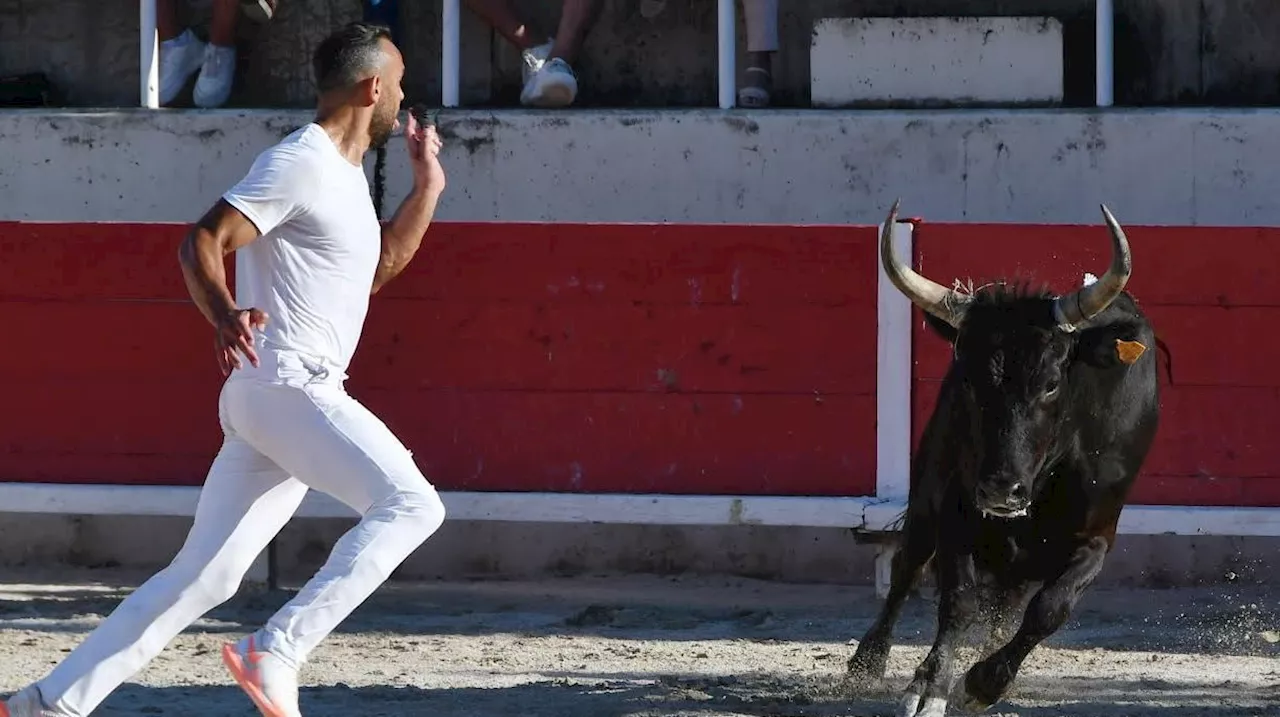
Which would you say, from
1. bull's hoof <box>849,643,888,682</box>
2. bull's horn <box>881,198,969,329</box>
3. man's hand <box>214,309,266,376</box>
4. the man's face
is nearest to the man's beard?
the man's face

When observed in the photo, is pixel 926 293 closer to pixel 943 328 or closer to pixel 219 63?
pixel 943 328

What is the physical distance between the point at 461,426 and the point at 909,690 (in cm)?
231

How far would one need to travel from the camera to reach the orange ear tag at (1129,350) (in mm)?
4289

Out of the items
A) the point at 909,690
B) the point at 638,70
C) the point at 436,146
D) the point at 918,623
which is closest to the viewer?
the point at 436,146

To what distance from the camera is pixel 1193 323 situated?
237 inches

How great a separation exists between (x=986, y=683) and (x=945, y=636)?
14 centimetres

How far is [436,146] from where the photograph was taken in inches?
152

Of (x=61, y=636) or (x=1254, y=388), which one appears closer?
(x=61, y=636)

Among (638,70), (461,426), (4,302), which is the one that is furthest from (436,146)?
(638,70)

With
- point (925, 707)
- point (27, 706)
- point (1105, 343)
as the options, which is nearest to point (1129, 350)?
point (1105, 343)

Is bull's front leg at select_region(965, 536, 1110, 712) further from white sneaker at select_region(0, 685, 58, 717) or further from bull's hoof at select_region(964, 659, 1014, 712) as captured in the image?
white sneaker at select_region(0, 685, 58, 717)

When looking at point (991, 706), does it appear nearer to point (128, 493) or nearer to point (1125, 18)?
point (128, 493)

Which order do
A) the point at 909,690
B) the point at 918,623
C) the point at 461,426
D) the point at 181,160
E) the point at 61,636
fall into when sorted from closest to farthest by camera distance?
the point at 909,690, the point at 61,636, the point at 918,623, the point at 461,426, the point at 181,160

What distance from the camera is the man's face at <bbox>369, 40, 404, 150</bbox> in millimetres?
3514
